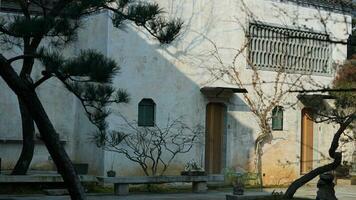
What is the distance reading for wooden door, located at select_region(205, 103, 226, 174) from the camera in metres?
18.8

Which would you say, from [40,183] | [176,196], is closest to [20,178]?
[40,183]

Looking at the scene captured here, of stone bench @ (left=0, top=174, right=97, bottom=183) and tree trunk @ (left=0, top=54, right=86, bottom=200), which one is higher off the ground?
tree trunk @ (left=0, top=54, right=86, bottom=200)

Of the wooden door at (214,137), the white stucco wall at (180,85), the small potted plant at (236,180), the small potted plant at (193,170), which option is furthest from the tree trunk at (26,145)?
the wooden door at (214,137)

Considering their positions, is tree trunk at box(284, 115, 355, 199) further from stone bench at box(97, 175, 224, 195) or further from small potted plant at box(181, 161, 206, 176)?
small potted plant at box(181, 161, 206, 176)

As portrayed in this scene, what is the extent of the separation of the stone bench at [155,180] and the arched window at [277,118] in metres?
3.49

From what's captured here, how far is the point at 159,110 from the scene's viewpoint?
57.9 feet

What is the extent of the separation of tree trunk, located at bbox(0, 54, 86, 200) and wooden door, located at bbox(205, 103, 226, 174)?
12.8 m

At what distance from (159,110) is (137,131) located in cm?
89

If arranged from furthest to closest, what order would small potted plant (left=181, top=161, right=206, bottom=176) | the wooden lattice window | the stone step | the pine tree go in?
the wooden lattice window < small potted plant (left=181, top=161, right=206, bottom=176) < the stone step < the pine tree

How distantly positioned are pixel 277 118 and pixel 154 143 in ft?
15.4

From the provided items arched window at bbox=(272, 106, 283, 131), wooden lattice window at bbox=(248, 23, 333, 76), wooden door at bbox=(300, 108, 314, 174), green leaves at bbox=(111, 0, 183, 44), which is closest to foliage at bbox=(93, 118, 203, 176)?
arched window at bbox=(272, 106, 283, 131)

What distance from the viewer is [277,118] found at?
2014 cm

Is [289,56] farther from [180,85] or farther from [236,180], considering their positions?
[236,180]

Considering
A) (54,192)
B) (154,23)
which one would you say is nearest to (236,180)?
(54,192)
